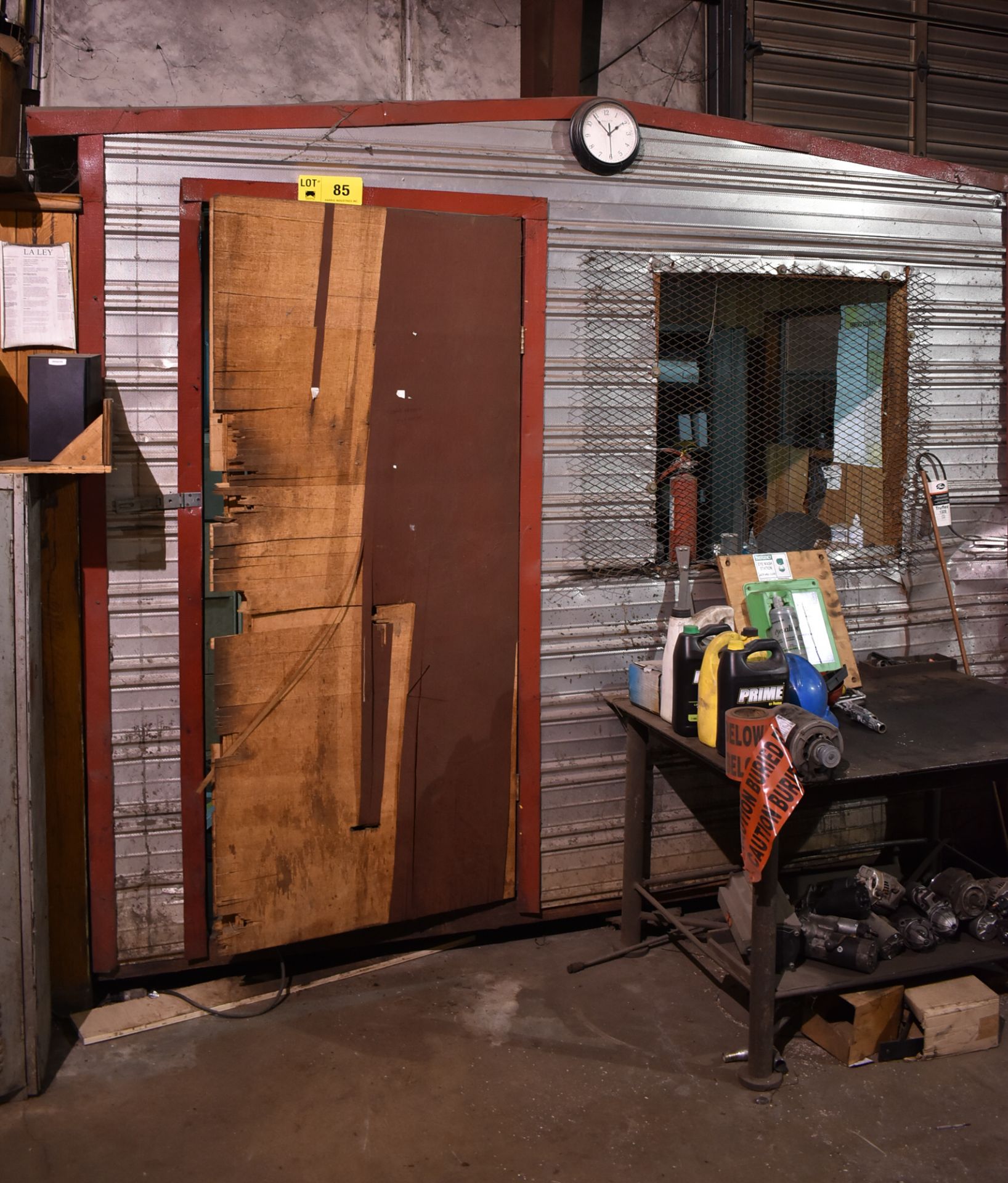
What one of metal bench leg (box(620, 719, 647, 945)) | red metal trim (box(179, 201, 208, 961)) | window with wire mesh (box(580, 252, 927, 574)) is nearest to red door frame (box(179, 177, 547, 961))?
red metal trim (box(179, 201, 208, 961))

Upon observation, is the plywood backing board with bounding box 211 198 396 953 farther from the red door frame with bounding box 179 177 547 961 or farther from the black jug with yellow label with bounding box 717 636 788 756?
the black jug with yellow label with bounding box 717 636 788 756

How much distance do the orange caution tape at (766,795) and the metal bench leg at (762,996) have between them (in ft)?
0.34

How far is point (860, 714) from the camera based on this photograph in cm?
367

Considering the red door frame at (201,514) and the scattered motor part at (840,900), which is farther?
the scattered motor part at (840,900)

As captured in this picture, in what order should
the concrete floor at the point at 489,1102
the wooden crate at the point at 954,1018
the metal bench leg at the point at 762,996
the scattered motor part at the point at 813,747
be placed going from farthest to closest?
the wooden crate at the point at 954,1018, the metal bench leg at the point at 762,996, the scattered motor part at the point at 813,747, the concrete floor at the point at 489,1102

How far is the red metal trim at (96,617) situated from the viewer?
341 centimetres

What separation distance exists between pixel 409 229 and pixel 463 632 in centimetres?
145

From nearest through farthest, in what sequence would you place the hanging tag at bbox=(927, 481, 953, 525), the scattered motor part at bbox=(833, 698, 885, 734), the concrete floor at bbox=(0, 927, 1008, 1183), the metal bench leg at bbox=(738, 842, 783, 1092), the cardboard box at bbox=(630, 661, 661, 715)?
the concrete floor at bbox=(0, 927, 1008, 1183), the metal bench leg at bbox=(738, 842, 783, 1092), the scattered motor part at bbox=(833, 698, 885, 734), the cardboard box at bbox=(630, 661, 661, 715), the hanging tag at bbox=(927, 481, 953, 525)

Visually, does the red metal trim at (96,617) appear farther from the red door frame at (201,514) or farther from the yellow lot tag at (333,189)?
the yellow lot tag at (333,189)

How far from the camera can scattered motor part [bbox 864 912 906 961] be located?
3.49 meters

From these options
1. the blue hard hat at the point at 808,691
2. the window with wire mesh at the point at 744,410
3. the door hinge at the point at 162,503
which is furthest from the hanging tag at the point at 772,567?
the door hinge at the point at 162,503

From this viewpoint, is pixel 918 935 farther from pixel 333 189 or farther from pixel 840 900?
pixel 333 189

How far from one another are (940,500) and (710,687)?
5.70 ft

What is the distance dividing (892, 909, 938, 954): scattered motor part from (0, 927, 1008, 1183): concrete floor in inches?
13.9
